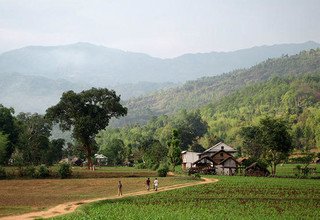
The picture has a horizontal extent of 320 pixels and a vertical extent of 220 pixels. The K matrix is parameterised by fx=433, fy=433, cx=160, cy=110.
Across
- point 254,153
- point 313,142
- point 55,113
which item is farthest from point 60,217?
point 313,142

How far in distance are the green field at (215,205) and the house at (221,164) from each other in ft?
139

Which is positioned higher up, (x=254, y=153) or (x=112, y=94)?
(x=112, y=94)

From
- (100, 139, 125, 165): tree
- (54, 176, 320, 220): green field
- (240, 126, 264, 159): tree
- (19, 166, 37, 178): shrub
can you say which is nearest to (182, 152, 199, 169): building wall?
(240, 126, 264, 159): tree

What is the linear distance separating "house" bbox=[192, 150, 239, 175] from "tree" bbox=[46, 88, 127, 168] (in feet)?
81.9

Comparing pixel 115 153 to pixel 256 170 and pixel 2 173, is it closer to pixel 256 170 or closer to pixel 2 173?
pixel 256 170

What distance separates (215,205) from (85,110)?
177 feet

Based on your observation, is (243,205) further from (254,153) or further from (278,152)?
(254,153)

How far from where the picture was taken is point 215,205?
36594mm

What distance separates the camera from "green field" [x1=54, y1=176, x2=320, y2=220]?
30422 millimetres

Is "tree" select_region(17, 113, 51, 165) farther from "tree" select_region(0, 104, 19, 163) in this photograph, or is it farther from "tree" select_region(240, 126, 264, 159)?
"tree" select_region(240, 126, 264, 159)

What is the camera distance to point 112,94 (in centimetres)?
8806

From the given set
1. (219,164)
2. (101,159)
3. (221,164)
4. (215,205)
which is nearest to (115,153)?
(101,159)

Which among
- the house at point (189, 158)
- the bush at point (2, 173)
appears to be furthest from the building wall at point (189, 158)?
the bush at point (2, 173)

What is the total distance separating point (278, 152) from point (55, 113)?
146 ft
